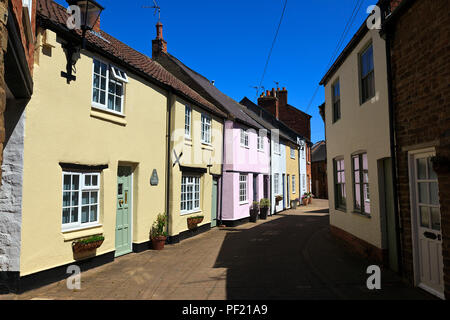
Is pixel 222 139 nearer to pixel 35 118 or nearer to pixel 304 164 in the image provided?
pixel 35 118

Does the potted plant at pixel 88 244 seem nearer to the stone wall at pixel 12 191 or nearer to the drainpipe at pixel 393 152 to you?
the stone wall at pixel 12 191

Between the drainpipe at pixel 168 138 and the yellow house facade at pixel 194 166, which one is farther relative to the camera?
the yellow house facade at pixel 194 166

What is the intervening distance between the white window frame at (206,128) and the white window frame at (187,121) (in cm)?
114

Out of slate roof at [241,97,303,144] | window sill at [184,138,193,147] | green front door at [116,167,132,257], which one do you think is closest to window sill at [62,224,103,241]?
green front door at [116,167,132,257]

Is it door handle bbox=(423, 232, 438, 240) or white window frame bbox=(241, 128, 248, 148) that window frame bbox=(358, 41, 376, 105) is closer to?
door handle bbox=(423, 232, 438, 240)

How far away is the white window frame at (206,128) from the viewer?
13690mm

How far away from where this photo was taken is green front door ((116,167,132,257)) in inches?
348

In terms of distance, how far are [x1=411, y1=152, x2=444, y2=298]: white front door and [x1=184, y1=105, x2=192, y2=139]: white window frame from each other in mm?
8258

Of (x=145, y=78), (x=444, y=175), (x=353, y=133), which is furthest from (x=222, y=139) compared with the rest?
(x=444, y=175)

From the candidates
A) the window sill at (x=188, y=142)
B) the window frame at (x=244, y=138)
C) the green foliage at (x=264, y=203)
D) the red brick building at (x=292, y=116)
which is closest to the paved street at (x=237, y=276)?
the window sill at (x=188, y=142)

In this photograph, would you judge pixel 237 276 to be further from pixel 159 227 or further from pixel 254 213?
pixel 254 213

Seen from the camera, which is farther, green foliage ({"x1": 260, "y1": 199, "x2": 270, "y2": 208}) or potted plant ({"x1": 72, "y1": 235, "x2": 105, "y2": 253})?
green foliage ({"x1": 260, "y1": 199, "x2": 270, "y2": 208})

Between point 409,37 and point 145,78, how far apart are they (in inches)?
284

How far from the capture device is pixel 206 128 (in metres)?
14.1
